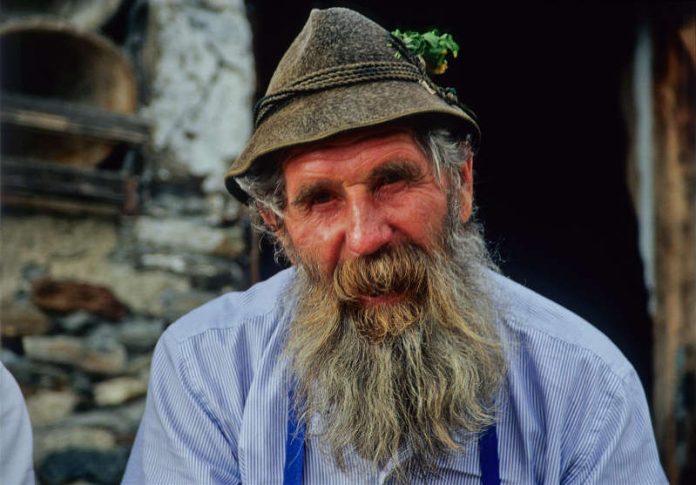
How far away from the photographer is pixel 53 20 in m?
3.00

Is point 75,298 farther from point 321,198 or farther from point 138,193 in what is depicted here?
point 321,198

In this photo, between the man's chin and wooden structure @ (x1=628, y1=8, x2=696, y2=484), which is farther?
wooden structure @ (x1=628, y1=8, x2=696, y2=484)

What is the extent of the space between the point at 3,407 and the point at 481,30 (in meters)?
4.17

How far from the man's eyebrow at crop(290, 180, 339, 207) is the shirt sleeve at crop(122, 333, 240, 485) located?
56 centimetres

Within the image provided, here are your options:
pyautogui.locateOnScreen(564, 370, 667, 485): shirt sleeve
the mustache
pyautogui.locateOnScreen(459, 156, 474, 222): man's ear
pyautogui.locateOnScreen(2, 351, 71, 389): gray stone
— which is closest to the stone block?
pyautogui.locateOnScreen(2, 351, 71, 389): gray stone

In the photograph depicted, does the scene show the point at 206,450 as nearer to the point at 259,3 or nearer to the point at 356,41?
the point at 356,41

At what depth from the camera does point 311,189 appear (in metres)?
2.11

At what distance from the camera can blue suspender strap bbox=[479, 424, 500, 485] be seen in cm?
207

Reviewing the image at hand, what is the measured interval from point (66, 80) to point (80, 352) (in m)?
1.11

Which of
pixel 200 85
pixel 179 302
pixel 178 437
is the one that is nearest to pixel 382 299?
pixel 178 437

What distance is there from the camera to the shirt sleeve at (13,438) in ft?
6.38

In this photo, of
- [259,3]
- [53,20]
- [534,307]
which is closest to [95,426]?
[53,20]

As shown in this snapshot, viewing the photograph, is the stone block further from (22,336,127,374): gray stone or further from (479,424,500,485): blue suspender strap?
(479,424,500,485): blue suspender strap

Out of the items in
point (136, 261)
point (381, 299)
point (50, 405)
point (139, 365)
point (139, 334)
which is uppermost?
point (381, 299)
